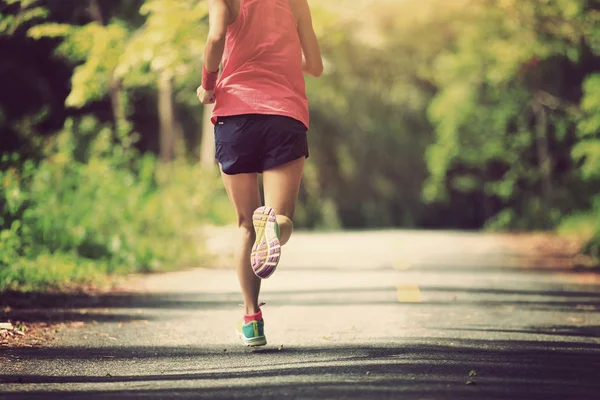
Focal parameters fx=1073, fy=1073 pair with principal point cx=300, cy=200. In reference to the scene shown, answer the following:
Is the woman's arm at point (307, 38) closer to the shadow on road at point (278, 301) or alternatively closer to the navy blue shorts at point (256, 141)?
the navy blue shorts at point (256, 141)

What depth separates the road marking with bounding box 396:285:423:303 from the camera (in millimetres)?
8169

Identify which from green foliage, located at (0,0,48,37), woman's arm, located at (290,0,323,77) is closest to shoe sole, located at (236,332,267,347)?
woman's arm, located at (290,0,323,77)

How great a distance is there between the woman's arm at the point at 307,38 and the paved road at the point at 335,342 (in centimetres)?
151

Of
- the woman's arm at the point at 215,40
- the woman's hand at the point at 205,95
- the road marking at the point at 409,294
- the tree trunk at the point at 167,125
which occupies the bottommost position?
the road marking at the point at 409,294

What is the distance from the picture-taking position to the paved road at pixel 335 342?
442 cm

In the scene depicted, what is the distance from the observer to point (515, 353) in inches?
213

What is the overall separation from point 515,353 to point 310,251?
9628 millimetres

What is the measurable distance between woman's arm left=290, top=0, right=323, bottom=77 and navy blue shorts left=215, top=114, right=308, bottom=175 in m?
0.50

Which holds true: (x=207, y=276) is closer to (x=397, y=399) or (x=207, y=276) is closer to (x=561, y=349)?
(x=561, y=349)

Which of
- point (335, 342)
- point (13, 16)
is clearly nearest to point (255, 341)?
point (335, 342)

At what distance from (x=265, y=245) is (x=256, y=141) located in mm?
573

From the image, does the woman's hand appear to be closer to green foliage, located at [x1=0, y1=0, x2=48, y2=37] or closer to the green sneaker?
the green sneaker

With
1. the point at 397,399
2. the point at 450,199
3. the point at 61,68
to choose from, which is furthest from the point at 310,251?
the point at 450,199

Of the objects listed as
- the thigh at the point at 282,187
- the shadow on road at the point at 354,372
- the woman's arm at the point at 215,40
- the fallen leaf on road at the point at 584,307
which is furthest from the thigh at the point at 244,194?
the fallen leaf on road at the point at 584,307
